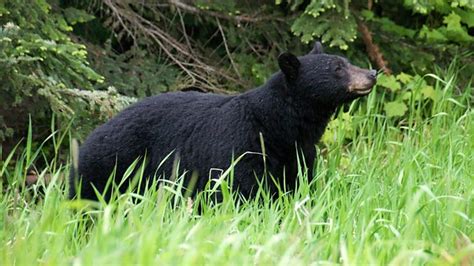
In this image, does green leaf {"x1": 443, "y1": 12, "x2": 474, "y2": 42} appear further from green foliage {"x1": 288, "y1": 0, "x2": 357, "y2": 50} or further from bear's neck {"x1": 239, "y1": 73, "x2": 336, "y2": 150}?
bear's neck {"x1": 239, "y1": 73, "x2": 336, "y2": 150}

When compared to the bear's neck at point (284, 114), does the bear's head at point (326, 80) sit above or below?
above

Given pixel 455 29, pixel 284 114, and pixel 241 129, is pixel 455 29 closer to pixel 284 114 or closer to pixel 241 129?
pixel 284 114

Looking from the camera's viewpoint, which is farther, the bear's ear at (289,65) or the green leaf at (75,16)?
the green leaf at (75,16)

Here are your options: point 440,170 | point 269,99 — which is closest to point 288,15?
point 269,99

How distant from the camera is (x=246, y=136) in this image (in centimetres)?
570

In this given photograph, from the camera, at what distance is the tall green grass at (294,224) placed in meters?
3.36

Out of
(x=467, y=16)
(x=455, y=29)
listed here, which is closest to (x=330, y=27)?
(x=455, y=29)

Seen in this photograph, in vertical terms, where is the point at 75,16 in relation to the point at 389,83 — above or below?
above

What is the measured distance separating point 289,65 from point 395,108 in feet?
6.77

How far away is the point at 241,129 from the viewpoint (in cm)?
573

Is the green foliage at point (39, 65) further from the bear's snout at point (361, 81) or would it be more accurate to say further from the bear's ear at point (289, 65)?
the bear's snout at point (361, 81)

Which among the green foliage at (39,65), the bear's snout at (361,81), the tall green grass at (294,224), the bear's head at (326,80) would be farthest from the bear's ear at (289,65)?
the green foliage at (39,65)

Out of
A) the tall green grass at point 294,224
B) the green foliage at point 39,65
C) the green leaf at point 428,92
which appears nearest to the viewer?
the tall green grass at point 294,224

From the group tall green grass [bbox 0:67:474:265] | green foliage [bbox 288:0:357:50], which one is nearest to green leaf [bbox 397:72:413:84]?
green foliage [bbox 288:0:357:50]
